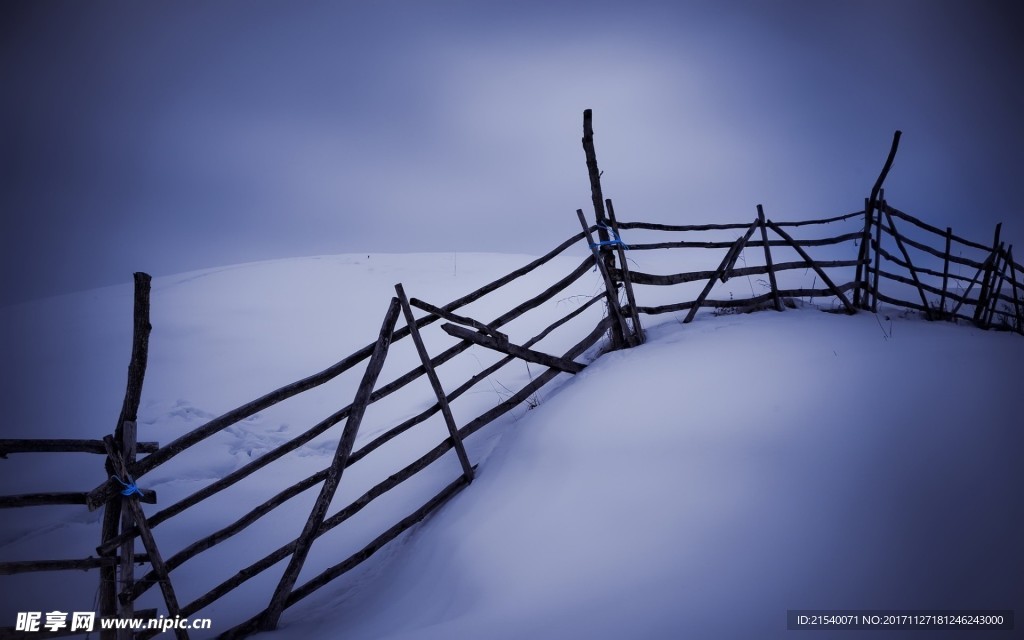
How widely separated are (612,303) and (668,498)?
2181 millimetres

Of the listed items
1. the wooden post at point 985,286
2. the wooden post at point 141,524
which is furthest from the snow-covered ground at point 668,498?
the wooden post at point 985,286

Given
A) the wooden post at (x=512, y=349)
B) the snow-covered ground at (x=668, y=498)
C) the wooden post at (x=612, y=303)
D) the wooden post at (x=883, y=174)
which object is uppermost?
the wooden post at (x=883, y=174)

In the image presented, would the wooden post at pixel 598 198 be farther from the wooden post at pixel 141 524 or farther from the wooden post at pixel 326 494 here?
the wooden post at pixel 141 524

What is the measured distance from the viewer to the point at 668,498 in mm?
2762

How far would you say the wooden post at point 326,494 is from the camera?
10.0 feet

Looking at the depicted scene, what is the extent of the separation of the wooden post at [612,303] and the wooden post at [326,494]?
1.86 m

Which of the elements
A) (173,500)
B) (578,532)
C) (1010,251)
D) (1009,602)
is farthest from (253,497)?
(1010,251)

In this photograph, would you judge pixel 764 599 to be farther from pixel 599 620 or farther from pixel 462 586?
pixel 462 586

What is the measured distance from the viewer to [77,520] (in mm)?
4738

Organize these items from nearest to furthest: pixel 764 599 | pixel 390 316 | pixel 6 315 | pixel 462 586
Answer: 1. pixel 764 599
2. pixel 462 586
3. pixel 390 316
4. pixel 6 315

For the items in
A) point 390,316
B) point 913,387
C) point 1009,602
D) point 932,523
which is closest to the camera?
point 1009,602

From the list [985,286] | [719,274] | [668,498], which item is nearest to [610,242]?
[719,274]

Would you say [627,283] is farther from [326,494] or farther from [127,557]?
[127,557]

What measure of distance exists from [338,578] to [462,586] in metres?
1.33
